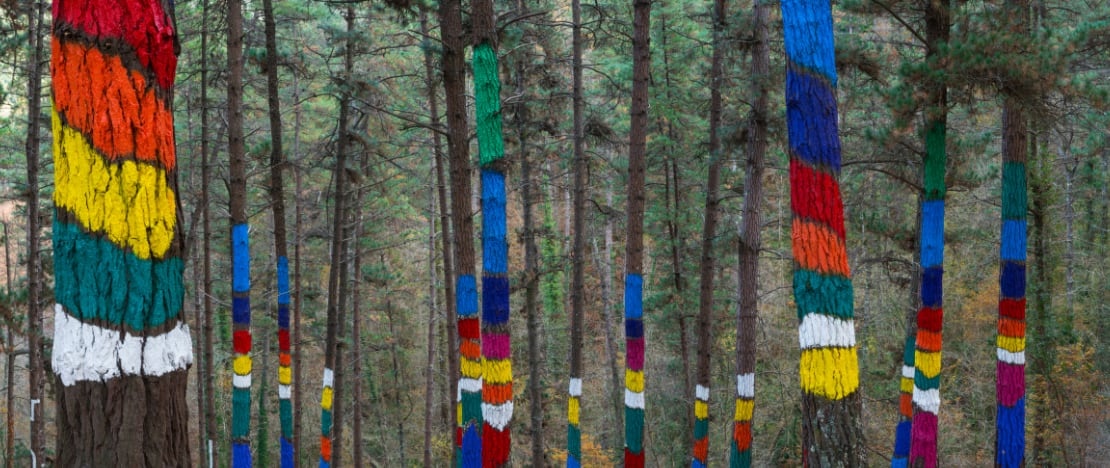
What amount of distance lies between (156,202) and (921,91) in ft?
27.2

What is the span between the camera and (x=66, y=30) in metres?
2.45

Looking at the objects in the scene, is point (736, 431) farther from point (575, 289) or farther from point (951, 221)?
point (951, 221)

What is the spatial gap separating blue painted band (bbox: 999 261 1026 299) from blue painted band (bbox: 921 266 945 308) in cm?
90

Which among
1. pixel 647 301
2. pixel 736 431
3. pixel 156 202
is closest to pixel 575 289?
pixel 736 431

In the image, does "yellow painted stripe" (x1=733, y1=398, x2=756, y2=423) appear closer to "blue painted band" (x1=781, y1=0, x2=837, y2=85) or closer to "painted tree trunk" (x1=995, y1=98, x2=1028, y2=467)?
"painted tree trunk" (x1=995, y1=98, x2=1028, y2=467)

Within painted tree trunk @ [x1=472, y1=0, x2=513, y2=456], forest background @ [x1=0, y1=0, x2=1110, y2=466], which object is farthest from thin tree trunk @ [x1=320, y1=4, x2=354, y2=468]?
painted tree trunk @ [x1=472, y1=0, x2=513, y2=456]

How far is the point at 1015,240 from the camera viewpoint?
33.2ft

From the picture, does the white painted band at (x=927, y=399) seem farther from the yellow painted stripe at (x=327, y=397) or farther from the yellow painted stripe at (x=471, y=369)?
the yellow painted stripe at (x=327, y=397)

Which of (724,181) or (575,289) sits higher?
(724,181)

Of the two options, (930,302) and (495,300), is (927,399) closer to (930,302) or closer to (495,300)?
(930,302)

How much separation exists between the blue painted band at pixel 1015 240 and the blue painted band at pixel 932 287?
3.15 ft

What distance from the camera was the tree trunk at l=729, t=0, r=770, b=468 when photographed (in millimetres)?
10578

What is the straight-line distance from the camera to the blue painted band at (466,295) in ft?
28.4

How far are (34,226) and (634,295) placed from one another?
8.40 metres
